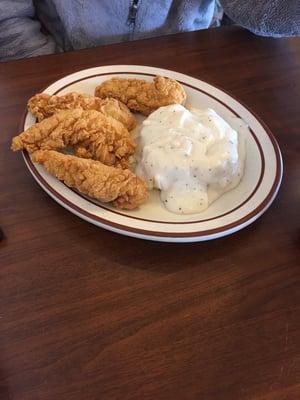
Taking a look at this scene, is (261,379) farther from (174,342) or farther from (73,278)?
(73,278)

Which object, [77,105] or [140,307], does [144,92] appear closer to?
[77,105]

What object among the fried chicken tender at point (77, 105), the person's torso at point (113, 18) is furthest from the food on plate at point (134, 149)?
the person's torso at point (113, 18)

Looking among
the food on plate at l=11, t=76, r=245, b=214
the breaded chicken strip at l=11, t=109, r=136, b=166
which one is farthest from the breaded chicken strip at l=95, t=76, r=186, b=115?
the breaded chicken strip at l=11, t=109, r=136, b=166

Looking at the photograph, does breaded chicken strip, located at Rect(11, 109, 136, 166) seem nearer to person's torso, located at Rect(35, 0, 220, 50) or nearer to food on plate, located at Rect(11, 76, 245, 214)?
food on plate, located at Rect(11, 76, 245, 214)

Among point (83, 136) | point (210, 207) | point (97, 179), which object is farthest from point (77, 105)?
point (210, 207)

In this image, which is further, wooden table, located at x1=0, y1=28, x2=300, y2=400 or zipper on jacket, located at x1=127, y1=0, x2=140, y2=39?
zipper on jacket, located at x1=127, y1=0, x2=140, y2=39

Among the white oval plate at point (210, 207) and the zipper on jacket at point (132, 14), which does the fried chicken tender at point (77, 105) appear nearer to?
the white oval plate at point (210, 207)
